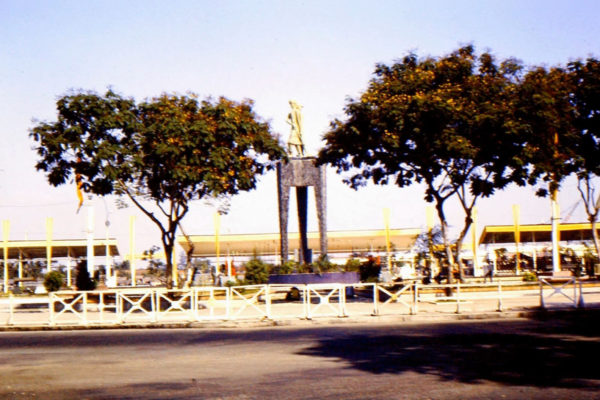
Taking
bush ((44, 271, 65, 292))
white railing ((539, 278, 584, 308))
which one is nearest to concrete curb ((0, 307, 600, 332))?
white railing ((539, 278, 584, 308))

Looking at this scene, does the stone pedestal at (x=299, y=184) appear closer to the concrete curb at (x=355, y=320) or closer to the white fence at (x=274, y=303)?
the white fence at (x=274, y=303)

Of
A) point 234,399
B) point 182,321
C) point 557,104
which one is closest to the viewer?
point 234,399

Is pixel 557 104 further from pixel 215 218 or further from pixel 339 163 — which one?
pixel 215 218

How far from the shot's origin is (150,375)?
1048 centimetres

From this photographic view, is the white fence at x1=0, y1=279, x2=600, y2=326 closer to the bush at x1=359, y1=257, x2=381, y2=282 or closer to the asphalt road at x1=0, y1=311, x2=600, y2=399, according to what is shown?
the bush at x1=359, y1=257, x2=381, y2=282

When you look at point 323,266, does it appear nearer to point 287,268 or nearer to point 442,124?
point 287,268

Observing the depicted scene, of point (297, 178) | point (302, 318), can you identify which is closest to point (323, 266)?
point (297, 178)

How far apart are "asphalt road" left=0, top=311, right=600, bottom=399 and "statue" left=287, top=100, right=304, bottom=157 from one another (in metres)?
15.6

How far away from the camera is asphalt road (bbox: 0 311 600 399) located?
8.75 metres

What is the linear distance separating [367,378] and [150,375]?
3295 millimetres

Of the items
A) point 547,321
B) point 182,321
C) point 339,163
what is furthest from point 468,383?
point 339,163

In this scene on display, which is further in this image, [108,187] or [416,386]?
[108,187]

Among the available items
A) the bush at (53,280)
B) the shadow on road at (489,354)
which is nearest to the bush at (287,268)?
the bush at (53,280)

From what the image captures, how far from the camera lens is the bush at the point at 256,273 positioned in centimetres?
3447
